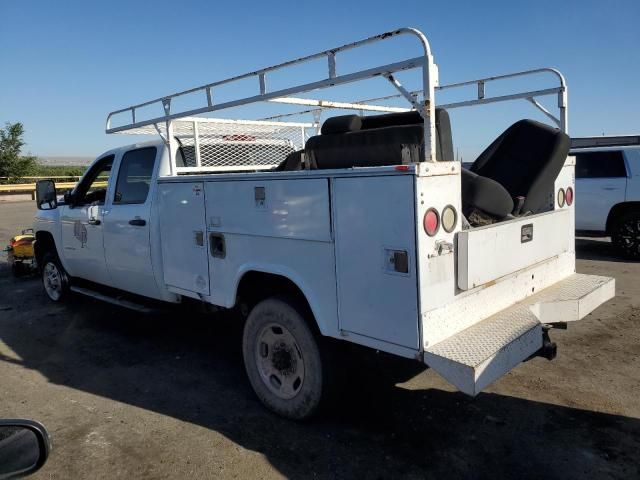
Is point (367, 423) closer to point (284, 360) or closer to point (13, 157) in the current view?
point (284, 360)

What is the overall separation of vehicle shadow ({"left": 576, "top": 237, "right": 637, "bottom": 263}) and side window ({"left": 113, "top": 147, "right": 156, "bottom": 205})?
7.39 meters

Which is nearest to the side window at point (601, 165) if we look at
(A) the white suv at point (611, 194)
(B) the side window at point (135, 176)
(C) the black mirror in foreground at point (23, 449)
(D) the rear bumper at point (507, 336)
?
(A) the white suv at point (611, 194)

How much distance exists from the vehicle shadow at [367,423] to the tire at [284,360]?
0.53 feet

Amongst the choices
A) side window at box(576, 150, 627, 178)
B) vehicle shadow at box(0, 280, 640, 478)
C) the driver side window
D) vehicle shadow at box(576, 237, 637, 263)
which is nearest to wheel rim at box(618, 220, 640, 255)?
vehicle shadow at box(576, 237, 637, 263)

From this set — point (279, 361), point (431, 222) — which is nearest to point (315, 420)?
point (279, 361)

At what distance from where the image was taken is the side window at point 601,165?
9367mm

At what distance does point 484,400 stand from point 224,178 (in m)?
2.49

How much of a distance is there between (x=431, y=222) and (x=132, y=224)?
3.23 m

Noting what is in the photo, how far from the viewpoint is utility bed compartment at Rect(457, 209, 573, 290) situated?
3125 mm

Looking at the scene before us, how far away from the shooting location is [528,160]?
13.3ft

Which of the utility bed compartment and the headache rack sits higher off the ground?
the headache rack

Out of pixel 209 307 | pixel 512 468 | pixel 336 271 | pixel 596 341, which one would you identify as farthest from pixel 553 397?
pixel 209 307

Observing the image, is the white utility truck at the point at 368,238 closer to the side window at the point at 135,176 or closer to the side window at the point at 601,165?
the side window at the point at 135,176

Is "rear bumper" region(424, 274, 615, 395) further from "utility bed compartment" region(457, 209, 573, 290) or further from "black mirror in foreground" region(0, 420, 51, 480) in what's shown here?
"black mirror in foreground" region(0, 420, 51, 480)
